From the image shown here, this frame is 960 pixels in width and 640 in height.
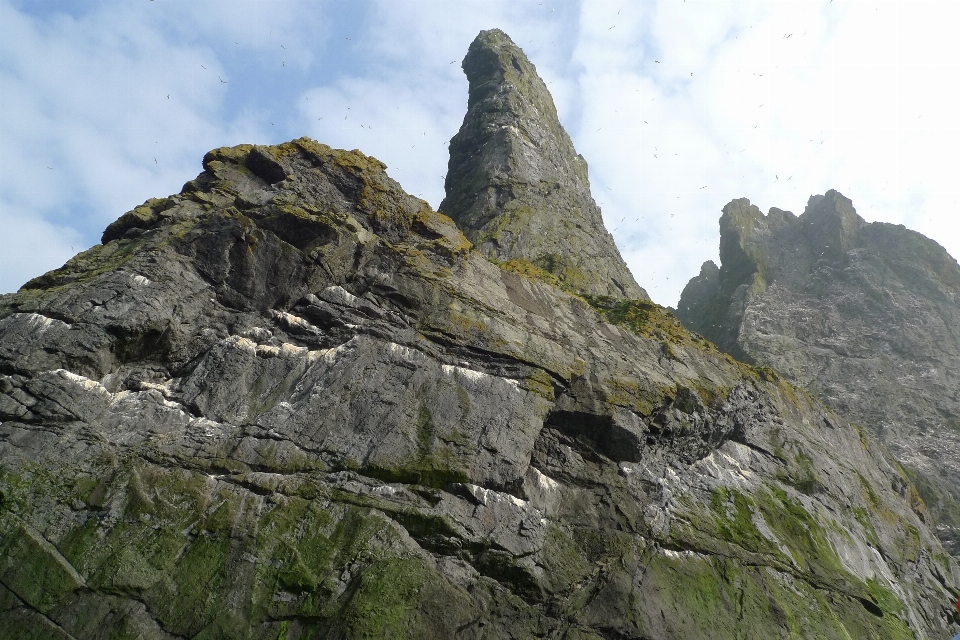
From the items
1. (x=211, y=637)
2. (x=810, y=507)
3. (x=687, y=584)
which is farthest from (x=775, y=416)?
(x=211, y=637)

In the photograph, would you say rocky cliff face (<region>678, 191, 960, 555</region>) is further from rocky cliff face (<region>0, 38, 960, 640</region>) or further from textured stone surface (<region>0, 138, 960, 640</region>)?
textured stone surface (<region>0, 138, 960, 640</region>)

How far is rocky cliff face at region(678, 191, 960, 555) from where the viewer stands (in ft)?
182

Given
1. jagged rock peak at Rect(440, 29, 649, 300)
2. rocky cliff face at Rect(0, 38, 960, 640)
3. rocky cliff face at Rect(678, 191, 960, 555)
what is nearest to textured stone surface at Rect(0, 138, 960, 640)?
rocky cliff face at Rect(0, 38, 960, 640)

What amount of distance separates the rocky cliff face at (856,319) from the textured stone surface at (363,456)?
89.3 feet

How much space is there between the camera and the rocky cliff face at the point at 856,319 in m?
55.3

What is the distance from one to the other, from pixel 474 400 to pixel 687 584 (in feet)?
34.1

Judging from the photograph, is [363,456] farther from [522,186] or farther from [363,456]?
[522,186]

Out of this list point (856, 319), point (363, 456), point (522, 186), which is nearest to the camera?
point (363, 456)

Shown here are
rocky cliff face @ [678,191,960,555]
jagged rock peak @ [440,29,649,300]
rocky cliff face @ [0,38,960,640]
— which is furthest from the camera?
rocky cliff face @ [678,191,960,555]

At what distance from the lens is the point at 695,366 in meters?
32.9

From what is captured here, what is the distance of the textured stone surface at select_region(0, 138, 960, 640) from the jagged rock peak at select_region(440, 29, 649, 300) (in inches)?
602

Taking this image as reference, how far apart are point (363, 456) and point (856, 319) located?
65736 mm

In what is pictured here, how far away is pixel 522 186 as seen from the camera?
50.8 m

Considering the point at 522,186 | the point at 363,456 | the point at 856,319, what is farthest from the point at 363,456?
the point at 856,319
